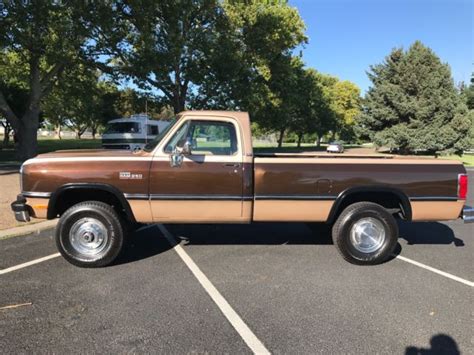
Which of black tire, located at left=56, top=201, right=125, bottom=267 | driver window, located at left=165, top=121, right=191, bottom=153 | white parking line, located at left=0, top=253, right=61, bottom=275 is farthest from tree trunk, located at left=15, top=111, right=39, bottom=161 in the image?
driver window, located at left=165, top=121, right=191, bottom=153

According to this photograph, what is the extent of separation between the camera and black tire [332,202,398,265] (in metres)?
5.77

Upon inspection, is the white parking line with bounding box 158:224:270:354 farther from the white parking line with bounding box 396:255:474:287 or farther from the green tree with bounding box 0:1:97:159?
the green tree with bounding box 0:1:97:159

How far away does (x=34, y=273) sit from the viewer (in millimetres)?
5246

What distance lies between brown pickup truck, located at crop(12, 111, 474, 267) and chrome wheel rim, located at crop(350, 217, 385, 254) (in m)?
0.01

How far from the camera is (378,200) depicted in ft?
20.1

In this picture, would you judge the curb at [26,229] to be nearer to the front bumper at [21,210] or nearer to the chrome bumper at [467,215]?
the front bumper at [21,210]

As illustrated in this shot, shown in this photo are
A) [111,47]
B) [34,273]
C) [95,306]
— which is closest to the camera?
[95,306]

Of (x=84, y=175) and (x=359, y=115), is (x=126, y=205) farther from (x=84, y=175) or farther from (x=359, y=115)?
(x=359, y=115)

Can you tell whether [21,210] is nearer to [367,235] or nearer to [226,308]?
[226,308]

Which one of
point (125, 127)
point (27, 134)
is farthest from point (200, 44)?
point (27, 134)

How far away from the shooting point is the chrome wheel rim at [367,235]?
19.1ft

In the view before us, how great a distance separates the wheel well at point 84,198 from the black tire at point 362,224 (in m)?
2.77

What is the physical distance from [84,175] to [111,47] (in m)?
17.6

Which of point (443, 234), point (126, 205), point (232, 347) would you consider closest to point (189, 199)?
point (126, 205)
